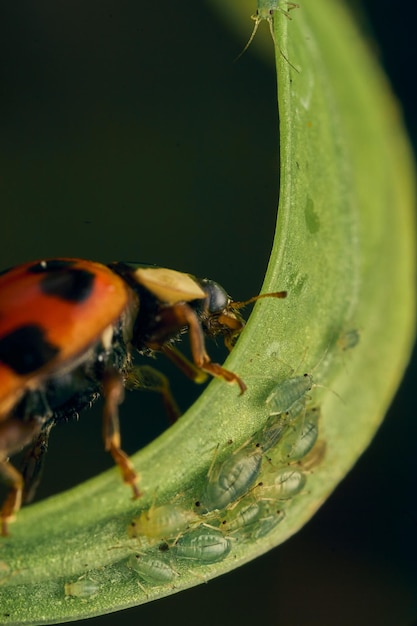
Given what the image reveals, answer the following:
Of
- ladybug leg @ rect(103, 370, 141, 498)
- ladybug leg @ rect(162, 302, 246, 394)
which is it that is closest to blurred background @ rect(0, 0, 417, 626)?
ladybug leg @ rect(162, 302, 246, 394)

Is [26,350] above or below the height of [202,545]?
above

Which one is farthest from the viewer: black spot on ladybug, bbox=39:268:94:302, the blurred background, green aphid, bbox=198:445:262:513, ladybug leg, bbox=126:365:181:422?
the blurred background

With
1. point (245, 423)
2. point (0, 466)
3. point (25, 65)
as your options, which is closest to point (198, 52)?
point (25, 65)

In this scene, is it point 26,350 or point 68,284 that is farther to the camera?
point 68,284

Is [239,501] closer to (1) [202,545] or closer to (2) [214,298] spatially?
(1) [202,545]

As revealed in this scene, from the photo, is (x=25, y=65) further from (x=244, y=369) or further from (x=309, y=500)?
(x=309, y=500)

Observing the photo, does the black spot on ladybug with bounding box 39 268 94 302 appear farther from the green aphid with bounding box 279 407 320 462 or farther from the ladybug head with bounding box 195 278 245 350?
the green aphid with bounding box 279 407 320 462

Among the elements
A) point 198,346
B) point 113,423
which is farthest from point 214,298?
point 113,423
